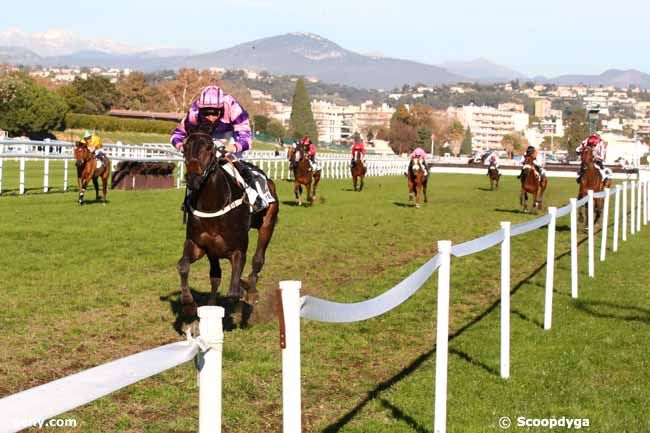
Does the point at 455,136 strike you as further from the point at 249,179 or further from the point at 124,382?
the point at 124,382

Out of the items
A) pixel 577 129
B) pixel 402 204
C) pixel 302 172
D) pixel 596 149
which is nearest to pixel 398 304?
pixel 596 149

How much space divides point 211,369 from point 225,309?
5.47 meters

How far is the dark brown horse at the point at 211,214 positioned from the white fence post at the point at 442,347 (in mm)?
2678

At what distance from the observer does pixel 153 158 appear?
29.7m

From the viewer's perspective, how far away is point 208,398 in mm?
2701

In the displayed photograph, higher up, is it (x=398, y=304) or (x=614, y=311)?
(x=398, y=304)

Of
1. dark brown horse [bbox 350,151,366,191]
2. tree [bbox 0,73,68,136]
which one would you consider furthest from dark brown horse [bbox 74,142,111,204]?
tree [bbox 0,73,68,136]

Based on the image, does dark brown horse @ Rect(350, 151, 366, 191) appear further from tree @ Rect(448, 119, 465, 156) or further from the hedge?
tree @ Rect(448, 119, 465, 156)

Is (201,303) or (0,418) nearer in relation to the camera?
(0,418)

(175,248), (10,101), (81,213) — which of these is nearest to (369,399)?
(175,248)

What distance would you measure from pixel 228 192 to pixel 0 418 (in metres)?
5.99

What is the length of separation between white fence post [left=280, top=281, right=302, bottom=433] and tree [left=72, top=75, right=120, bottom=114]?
107 metres

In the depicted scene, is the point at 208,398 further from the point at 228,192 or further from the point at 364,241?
the point at 364,241

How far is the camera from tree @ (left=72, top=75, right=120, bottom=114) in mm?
108625
